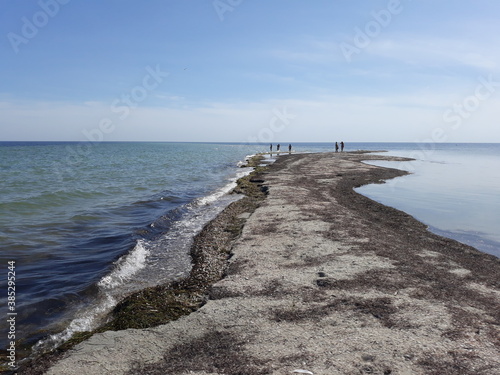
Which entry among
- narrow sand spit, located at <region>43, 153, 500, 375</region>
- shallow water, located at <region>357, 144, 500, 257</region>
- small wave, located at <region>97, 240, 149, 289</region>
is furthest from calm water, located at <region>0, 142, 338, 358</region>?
shallow water, located at <region>357, 144, 500, 257</region>

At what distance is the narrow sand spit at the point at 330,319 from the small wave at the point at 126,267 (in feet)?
10.2

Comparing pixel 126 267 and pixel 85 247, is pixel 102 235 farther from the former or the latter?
pixel 126 267

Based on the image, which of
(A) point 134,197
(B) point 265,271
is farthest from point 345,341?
(A) point 134,197

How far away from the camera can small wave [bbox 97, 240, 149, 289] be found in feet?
33.2

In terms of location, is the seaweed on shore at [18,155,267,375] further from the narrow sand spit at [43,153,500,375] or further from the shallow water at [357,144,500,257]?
the shallow water at [357,144,500,257]

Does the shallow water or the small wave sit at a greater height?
the shallow water

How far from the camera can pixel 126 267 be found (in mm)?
11328

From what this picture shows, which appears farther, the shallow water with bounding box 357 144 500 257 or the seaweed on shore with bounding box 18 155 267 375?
the shallow water with bounding box 357 144 500 257

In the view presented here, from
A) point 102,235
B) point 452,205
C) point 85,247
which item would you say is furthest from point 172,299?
point 452,205

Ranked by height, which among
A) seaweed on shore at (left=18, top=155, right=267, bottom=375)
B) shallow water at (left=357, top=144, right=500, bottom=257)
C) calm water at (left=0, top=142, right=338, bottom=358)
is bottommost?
calm water at (left=0, top=142, right=338, bottom=358)

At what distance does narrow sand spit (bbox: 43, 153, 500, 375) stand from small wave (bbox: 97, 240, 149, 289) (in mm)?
3102

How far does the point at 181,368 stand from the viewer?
565 centimetres

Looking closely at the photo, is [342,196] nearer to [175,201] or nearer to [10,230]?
[175,201]

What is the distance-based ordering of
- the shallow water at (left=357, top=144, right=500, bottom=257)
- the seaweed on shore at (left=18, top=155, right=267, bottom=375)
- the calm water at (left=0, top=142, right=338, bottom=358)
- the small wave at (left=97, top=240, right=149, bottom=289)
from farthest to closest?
the shallow water at (left=357, top=144, right=500, bottom=257) → the small wave at (left=97, top=240, right=149, bottom=289) → the calm water at (left=0, top=142, right=338, bottom=358) → the seaweed on shore at (left=18, top=155, right=267, bottom=375)
